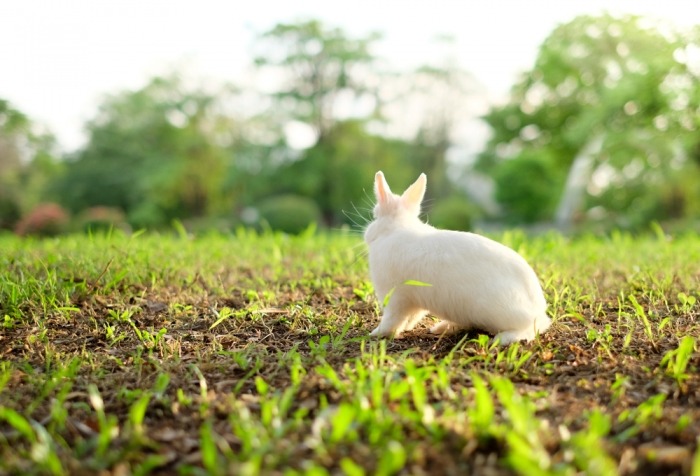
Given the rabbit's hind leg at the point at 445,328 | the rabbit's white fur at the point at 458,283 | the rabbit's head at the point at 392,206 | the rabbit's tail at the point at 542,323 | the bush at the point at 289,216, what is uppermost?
the rabbit's head at the point at 392,206

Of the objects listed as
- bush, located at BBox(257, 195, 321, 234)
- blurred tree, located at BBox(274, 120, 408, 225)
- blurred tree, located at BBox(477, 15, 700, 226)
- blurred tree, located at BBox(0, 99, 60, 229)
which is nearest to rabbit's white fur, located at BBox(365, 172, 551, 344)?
bush, located at BBox(257, 195, 321, 234)

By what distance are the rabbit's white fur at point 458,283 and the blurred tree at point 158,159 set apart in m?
24.2

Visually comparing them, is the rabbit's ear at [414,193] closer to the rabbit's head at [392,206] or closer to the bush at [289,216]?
the rabbit's head at [392,206]

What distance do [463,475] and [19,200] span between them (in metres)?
27.4

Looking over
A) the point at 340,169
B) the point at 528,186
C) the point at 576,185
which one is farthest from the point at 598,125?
the point at 340,169

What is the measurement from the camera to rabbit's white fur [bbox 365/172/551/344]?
8.59 ft

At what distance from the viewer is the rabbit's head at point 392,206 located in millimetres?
3031

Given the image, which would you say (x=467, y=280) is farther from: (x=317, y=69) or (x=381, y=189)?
(x=317, y=69)

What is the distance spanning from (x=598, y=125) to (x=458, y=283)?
64.5 ft

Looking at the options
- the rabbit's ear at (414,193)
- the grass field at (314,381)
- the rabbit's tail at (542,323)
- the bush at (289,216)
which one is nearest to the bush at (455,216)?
the bush at (289,216)

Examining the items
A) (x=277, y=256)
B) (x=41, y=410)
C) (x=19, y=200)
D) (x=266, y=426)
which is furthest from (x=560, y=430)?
(x=19, y=200)

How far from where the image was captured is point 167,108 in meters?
30.7

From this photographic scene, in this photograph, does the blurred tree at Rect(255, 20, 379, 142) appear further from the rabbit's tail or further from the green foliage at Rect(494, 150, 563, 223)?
the rabbit's tail

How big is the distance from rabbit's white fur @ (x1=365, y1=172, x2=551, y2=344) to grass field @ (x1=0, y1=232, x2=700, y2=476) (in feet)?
0.38
